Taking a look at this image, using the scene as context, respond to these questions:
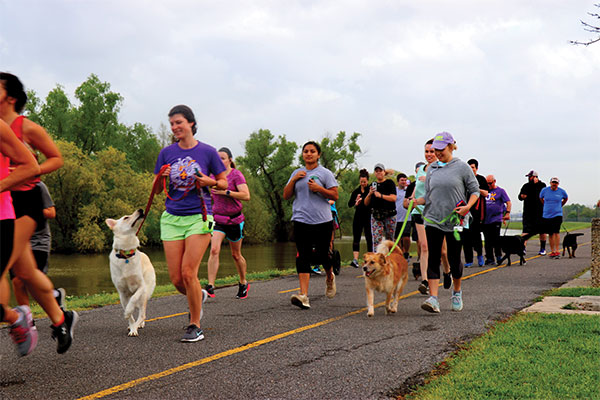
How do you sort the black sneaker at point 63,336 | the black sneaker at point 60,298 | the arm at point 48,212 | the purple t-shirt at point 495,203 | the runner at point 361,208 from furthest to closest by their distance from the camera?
the purple t-shirt at point 495,203, the runner at point 361,208, the black sneaker at point 60,298, the arm at point 48,212, the black sneaker at point 63,336

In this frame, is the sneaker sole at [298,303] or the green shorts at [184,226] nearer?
the green shorts at [184,226]

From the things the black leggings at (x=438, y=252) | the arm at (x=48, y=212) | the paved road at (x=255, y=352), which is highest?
the arm at (x=48, y=212)

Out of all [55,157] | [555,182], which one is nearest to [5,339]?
[55,157]

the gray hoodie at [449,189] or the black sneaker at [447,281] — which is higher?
the gray hoodie at [449,189]

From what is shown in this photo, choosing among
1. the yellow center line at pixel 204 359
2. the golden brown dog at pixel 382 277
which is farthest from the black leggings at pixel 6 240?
the golden brown dog at pixel 382 277

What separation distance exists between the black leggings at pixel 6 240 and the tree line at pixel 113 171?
37204mm

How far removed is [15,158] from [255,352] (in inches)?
109

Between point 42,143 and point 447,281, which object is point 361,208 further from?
point 42,143

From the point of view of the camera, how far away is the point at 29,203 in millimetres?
4438

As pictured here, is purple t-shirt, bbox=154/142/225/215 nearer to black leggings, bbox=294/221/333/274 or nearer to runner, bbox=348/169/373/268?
black leggings, bbox=294/221/333/274

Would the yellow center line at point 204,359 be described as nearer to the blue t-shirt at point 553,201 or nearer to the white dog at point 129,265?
the white dog at point 129,265

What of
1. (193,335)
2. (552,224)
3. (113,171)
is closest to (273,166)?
(113,171)

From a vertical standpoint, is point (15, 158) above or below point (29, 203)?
above

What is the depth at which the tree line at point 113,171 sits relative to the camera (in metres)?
40.8
